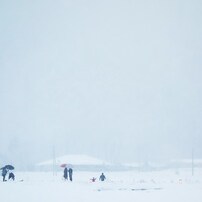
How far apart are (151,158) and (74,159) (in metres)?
79.1

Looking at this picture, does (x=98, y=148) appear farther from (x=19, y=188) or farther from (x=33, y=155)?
(x=19, y=188)

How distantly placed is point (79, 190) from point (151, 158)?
138 meters

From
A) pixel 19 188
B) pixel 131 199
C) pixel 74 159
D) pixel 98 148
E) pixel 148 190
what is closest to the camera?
pixel 131 199

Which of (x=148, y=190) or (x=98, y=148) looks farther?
(x=98, y=148)

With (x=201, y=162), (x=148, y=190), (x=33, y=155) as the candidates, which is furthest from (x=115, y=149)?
(x=148, y=190)

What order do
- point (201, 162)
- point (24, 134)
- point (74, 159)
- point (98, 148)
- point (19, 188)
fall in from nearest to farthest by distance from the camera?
point (19, 188), point (74, 159), point (201, 162), point (98, 148), point (24, 134)

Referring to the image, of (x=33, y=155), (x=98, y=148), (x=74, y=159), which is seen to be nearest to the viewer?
(x=74, y=159)

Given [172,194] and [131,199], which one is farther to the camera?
[172,194]

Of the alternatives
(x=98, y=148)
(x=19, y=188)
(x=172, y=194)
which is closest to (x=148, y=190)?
(x=172, y=194)

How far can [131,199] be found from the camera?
82.2ft

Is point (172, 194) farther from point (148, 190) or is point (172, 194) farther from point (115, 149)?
point (115, 149)

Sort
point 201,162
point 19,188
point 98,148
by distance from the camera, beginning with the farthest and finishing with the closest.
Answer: point 98,148 → point 201,162 → point 19,188

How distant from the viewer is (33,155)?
518ft

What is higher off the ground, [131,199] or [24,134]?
[24,134]
